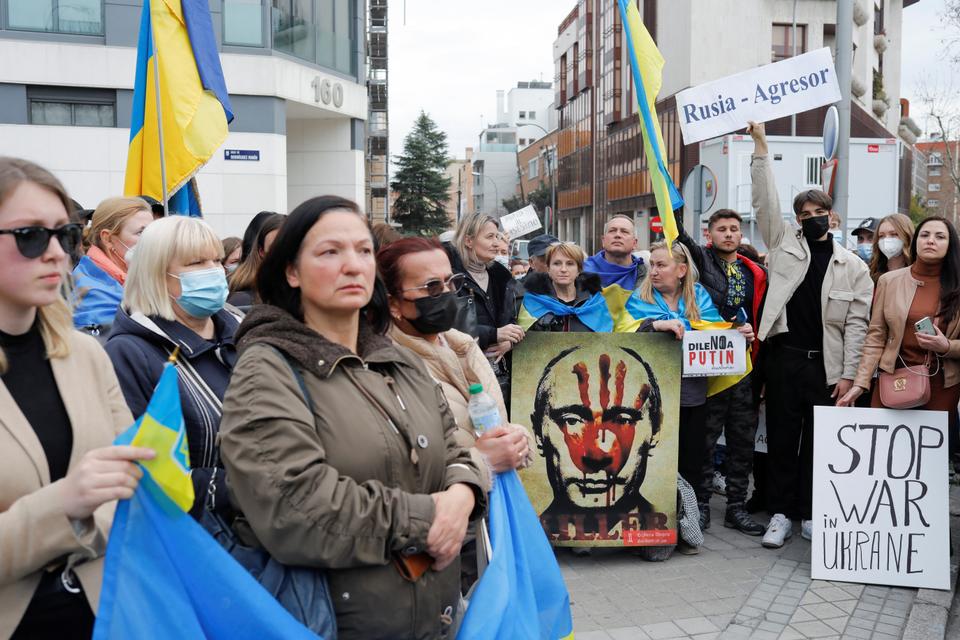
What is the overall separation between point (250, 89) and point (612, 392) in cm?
1783

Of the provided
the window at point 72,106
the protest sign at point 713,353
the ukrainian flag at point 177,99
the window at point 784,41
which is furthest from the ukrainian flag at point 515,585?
the window at point 784,41

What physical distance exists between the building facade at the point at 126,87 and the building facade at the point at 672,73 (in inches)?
533

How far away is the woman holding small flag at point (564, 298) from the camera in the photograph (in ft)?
20.3

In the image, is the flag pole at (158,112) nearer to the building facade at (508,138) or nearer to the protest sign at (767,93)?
the protest sign at (767,93)

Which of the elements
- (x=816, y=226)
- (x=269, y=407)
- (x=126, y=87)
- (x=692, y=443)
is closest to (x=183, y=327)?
(x=269, y=407)

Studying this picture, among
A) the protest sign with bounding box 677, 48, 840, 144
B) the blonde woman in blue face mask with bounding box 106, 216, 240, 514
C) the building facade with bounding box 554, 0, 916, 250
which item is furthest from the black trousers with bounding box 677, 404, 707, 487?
the building facade with bounding box 554, 0, 916, 250

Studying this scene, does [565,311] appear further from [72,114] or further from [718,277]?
[72,114]

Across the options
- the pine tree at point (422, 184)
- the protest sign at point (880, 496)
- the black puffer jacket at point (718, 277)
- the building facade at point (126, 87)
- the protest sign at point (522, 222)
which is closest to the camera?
the protest sign at point (880, 496)

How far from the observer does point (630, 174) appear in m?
58.2

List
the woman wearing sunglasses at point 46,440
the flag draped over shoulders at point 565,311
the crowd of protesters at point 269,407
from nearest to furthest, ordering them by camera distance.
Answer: the woman wearing sunglasses at point 46,440 < the crowd of protesters at point 269,407 < the flag draped over shoulders at point 565,311

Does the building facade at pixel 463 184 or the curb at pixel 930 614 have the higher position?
the building facade at pixel 463 184

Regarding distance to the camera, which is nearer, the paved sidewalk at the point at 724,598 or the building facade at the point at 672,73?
the paved sidewalk at the point at 724,598

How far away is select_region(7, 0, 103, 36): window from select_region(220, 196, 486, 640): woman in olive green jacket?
20.6 m

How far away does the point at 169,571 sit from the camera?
2.21 m
